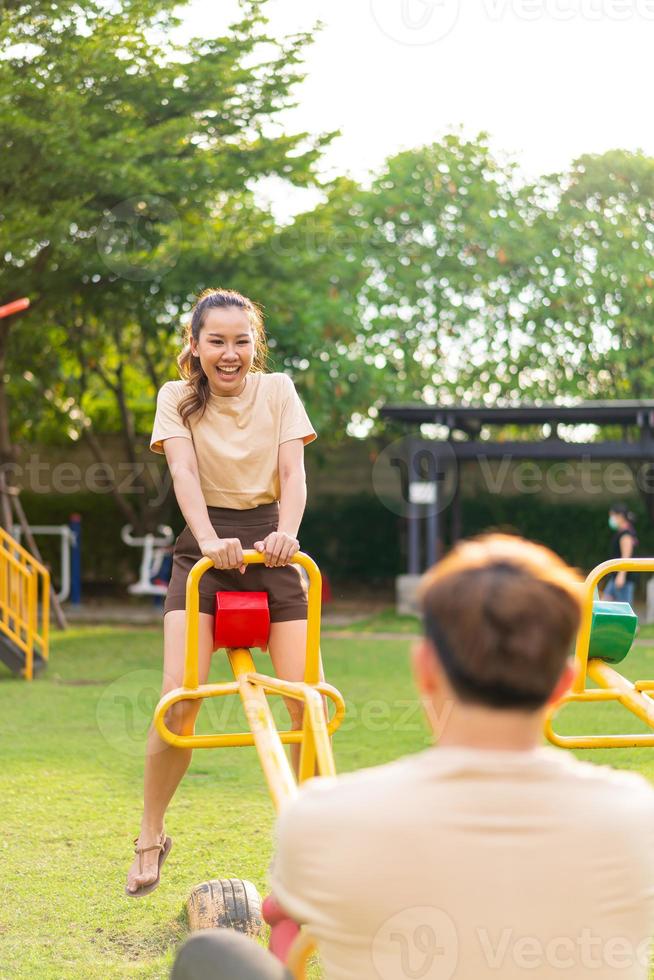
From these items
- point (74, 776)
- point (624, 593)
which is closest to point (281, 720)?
point (74, 776)

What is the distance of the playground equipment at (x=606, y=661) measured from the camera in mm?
3193

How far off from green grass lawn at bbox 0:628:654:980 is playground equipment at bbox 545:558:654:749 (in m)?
1.39

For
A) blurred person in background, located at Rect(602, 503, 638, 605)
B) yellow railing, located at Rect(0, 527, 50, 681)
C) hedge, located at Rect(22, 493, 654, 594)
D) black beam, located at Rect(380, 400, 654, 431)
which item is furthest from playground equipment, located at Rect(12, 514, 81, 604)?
blurred person in background, located at Rect(602, 503, 638, 605)

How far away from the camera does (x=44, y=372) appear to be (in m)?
16.8

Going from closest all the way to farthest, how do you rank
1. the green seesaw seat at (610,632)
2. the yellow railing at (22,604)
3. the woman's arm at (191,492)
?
the woman's arm at (191,492)
the green seesaw seat at (610,632)
the yellow railing at (22,604)

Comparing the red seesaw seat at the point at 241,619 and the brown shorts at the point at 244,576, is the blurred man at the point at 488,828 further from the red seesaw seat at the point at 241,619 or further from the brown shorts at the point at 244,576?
the brown shorts at the point at 244,576

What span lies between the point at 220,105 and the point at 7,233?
2869 millimetres

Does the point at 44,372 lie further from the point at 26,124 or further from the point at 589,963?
the point at 589,963

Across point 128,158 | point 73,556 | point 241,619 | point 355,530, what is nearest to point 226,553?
point 241,619

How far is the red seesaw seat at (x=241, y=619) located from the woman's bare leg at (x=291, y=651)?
0.23 feet

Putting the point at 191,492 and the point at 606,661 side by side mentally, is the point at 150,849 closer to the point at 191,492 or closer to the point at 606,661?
the point at 191,492

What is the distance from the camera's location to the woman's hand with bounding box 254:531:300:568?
3.29 meters

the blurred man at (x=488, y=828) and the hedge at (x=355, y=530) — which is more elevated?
the blurred man at (x=488, y=828)

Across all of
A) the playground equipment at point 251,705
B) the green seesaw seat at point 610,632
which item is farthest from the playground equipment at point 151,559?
the green seesaw seat at point 610,632
